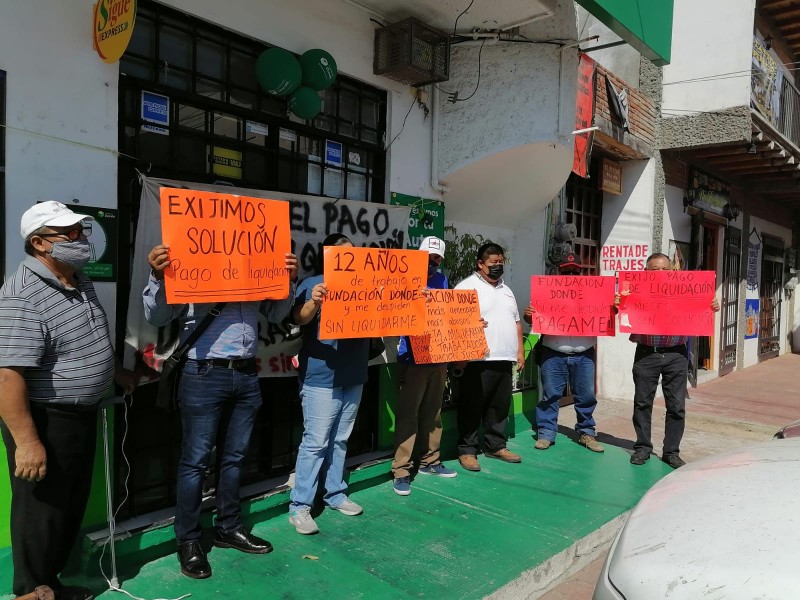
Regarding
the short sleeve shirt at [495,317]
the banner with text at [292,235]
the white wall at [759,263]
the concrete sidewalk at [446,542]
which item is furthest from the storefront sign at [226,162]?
the white wall at [759,263]

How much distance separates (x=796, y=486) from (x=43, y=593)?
3337 mm

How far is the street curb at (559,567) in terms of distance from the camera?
3463mm

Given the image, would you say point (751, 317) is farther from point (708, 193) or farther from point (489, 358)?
point (489, 358)

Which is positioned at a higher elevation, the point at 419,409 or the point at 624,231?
the point at 624,231

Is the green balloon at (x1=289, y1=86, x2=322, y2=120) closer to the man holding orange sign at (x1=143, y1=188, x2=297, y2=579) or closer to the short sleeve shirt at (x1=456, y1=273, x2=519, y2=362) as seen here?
the man holding orange sign at (x1=143, y1=188, x2=297, y2=579)

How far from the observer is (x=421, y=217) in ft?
18.1

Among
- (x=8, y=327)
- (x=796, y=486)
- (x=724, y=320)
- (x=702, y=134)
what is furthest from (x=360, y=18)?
(x=724, y=320)

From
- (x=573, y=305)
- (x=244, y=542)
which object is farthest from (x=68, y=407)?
(x=573, y=305)

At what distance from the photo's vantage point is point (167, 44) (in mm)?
3873

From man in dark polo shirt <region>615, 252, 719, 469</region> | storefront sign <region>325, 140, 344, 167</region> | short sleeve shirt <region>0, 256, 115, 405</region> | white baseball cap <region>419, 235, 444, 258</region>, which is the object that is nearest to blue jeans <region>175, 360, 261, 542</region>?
short sleeve shirt <region>0, 256, 115, 405</region>

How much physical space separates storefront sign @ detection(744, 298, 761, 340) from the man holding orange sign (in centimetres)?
1233

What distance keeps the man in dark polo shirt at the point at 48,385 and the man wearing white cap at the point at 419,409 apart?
239 centimetres

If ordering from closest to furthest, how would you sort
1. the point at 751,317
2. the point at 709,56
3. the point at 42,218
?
the point at 42,218, the point at 709,56, the point at 751,317

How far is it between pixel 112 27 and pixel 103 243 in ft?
3.97
